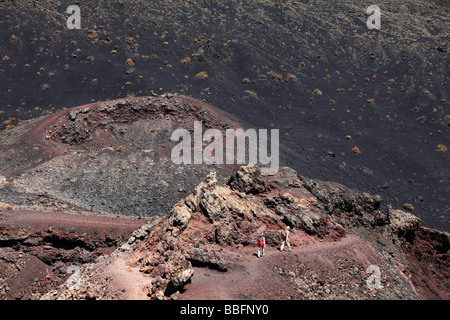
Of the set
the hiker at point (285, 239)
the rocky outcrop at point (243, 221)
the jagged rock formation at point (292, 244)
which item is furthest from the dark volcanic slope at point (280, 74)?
the hiker at point (285, 239)

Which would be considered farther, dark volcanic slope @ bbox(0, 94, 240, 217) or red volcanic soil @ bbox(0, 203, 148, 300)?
dark volcanic slope @ bbox(0, 94, 240, 217)

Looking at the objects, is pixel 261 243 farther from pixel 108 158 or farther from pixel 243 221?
pixel 108 158

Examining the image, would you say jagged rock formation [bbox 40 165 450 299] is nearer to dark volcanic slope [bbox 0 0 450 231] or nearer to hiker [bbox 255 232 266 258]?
hiker [bbox 255 232 266 258]

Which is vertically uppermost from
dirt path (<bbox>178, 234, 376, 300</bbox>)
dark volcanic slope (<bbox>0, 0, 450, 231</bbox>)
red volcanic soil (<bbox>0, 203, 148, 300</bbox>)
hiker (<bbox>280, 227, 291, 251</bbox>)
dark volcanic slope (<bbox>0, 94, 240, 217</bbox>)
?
dark volcanic slope (<bbox>0, 0, 450, 231</bbox>)

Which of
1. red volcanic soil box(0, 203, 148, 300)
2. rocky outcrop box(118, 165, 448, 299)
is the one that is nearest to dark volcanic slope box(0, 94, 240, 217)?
red volcanic soil box(0, 203, 148, 300)

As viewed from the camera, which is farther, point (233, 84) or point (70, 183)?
point (233, 84)
